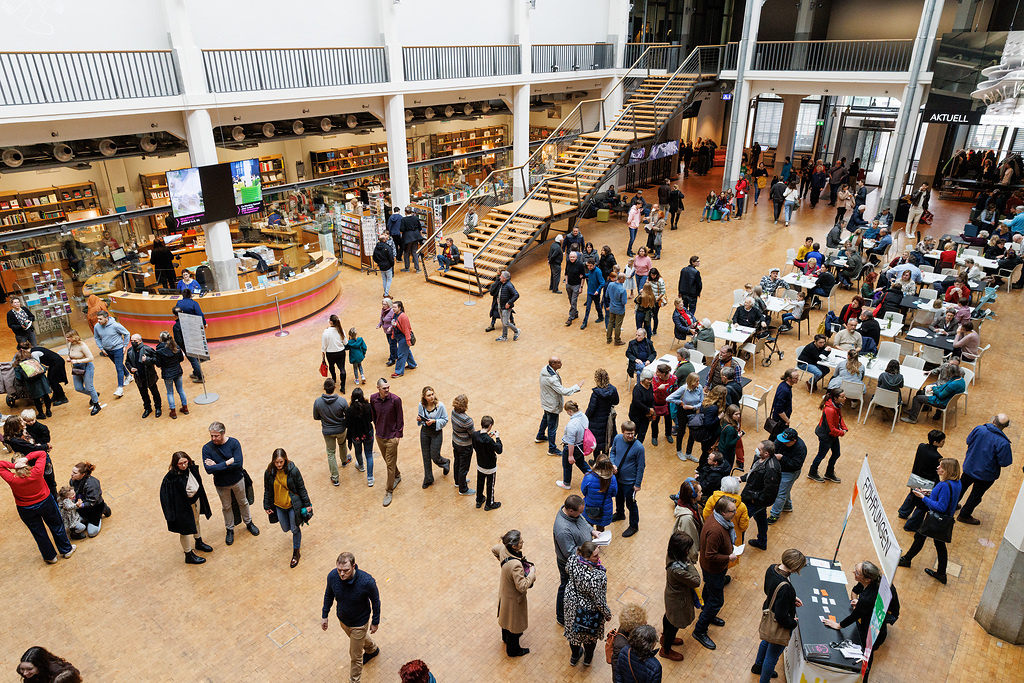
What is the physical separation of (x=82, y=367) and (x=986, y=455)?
12.3 m

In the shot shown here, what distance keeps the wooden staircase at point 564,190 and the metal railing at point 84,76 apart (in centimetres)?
698

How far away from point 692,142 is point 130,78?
24.4m

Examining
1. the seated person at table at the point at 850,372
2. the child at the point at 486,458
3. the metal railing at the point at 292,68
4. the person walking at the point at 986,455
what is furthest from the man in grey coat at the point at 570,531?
the metal railing at the point at 292,68

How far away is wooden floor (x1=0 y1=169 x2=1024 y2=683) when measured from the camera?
5.87 m

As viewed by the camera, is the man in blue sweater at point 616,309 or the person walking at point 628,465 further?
the man in blue sweater at point 616,309

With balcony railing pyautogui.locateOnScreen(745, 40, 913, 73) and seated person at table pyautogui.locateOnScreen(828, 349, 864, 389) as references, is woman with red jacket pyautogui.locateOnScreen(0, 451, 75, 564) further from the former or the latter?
balcony railing pyautogui.locateOnScreen(745, 40, 913, 73)

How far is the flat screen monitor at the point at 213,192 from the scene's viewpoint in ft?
41.9

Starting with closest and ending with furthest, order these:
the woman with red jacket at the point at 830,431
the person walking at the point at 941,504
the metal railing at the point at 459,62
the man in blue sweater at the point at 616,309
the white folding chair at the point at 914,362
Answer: the person walking at the point at 941,504
the woman with red jacket at the point at 830,431
the white folding chair at the point at 914,362
the man in blue sweater at the point at 616,309
the metal railing at the point at 459,62

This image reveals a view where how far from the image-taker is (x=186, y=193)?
1288 centimetres

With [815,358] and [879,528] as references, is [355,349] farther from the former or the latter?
[879,528]

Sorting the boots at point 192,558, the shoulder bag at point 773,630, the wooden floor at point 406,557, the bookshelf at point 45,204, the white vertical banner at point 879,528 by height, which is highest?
the bookshelf at point 45,204

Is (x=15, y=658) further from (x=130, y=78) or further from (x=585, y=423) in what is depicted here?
(x=130, y=78)

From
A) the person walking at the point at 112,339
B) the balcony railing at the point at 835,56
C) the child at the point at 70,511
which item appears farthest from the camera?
the balcony railing at the point at 835,56

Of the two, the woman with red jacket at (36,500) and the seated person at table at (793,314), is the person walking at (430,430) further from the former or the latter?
the seated person at table at (793,314)
